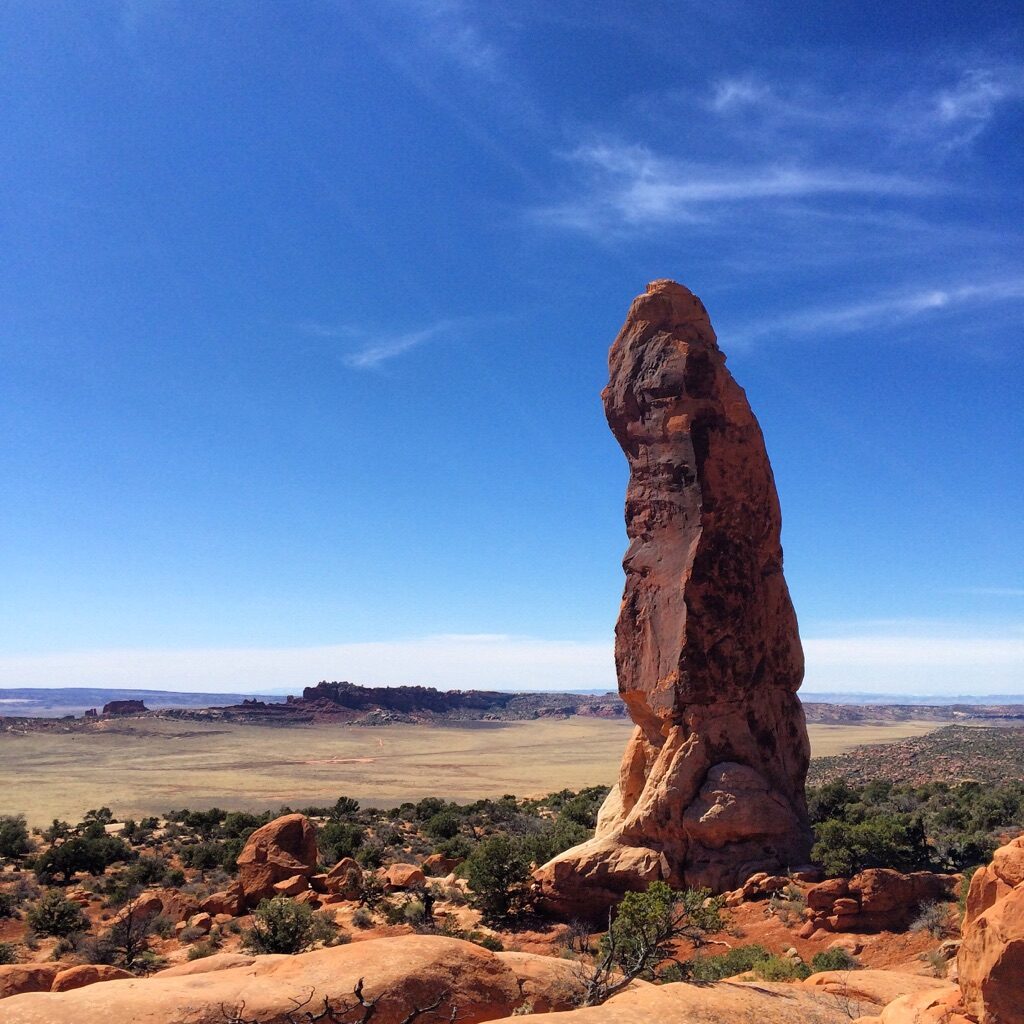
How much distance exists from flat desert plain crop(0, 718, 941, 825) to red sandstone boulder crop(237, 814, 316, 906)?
76.0 ft

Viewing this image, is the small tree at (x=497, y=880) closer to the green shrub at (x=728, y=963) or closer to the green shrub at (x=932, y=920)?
the green shrub at (x=728, y=963)

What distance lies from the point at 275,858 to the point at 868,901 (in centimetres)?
1386

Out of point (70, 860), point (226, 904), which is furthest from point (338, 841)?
point (70, 860)

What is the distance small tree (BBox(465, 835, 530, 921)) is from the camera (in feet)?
54.6

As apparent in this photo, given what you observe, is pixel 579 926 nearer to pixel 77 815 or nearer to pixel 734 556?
pixel 734 556

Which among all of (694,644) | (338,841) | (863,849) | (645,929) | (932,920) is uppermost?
(694,644)

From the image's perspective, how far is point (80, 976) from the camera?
970 cm

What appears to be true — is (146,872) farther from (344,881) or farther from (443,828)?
(443,828)

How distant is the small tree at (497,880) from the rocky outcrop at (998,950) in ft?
40.0

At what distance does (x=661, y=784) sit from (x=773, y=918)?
3.64m

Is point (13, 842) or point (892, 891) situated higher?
point (892, 891)

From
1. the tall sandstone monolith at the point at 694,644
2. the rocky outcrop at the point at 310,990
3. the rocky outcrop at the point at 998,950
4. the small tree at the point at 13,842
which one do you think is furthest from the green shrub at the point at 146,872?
the rocky outcrop at the point at 998,950

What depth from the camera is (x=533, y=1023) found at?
21.6 feet

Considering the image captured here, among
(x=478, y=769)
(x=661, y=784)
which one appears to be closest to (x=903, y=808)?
(x=661, y=784)
